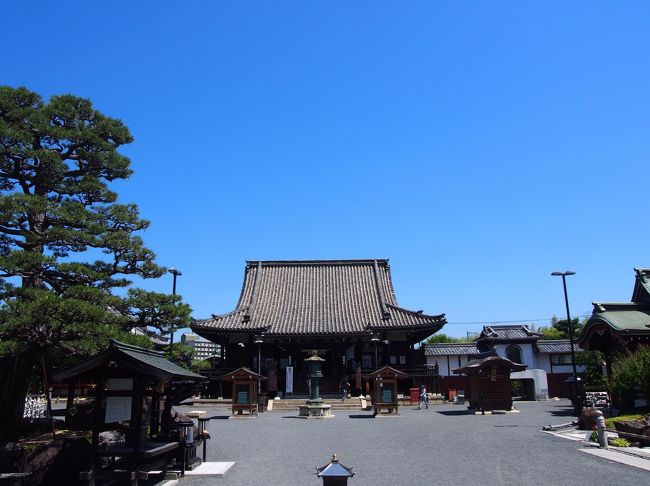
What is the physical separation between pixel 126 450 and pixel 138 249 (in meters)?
7.04

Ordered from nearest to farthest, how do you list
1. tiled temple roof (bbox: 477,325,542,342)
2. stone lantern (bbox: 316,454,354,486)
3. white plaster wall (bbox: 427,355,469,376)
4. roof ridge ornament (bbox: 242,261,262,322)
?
1. stone lantern (bbox: 316,454,354,486)
2. roof ridge ornament (bbox: 242,261,262,322)
3. tiled temple roof (bbox: 477,325,542,342)
4. white plaster wall (bbox: 427,355,469,376)

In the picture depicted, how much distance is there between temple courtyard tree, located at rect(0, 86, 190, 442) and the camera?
41.4 feet

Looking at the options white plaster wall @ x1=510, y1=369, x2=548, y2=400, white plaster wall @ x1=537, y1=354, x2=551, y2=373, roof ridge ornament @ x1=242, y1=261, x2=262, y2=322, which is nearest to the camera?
roof ridge ornament @ x1=242, y1=261, x2=262, y2=322

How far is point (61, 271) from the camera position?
1406 centimetres

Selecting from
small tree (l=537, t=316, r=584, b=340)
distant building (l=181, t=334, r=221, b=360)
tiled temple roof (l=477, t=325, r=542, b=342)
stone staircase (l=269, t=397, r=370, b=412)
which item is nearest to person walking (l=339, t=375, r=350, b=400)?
stone staircase (l=269, t=397, r=370, b=412)

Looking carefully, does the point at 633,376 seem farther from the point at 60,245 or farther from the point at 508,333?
the point at 508,333

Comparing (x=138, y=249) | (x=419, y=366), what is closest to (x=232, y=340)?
(x=419, y=366)

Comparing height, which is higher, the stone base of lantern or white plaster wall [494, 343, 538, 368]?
white plaster wall [494, 343, 538, 368]

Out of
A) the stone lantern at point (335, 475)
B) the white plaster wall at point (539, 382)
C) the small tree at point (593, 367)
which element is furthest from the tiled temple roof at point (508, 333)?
the stone lantern at point (335, 475)

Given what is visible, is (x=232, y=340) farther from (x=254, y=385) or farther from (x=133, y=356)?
(x=133, y=356)

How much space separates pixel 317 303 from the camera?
40594 millimetres

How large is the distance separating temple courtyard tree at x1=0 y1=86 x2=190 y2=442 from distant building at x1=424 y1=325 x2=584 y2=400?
32.5m

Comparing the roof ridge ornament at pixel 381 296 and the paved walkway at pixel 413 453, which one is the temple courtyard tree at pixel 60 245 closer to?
the paved walkway at pixel 413 453

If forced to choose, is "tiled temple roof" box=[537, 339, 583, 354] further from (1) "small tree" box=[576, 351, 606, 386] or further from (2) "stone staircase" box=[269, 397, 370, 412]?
(2) "stone staircase" box=[269, 397, 370, 412]
